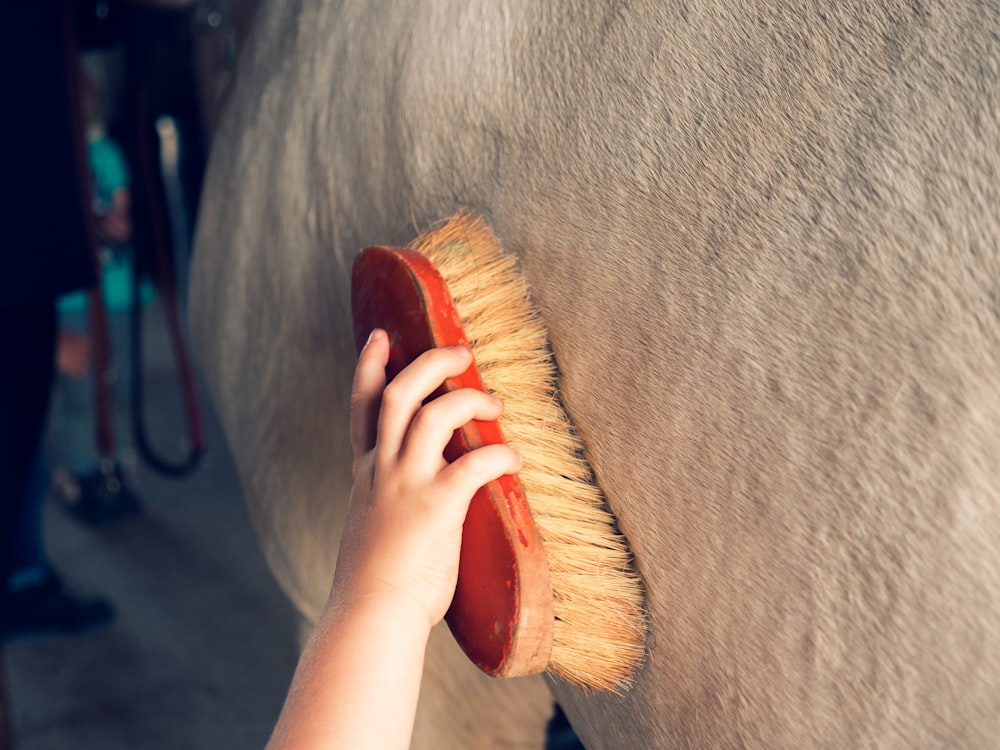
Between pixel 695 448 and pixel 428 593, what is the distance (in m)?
0.15

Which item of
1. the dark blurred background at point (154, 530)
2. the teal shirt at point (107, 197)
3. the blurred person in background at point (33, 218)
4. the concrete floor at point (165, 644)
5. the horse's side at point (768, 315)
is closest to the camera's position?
the horse's side at point (768, 315)

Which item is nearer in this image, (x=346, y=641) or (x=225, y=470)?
(x=346, y=641)

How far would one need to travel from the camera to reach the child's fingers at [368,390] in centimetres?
44

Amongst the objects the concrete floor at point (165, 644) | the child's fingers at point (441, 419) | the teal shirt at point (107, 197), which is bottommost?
the concrete floor at point (165, 644)

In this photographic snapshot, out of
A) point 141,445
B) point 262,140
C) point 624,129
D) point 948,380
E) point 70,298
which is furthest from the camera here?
point 70,298

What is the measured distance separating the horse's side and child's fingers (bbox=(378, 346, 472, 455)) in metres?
0.05

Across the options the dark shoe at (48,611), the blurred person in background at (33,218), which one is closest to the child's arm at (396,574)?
the blurred person in background at (33,218)

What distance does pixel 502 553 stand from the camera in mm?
372

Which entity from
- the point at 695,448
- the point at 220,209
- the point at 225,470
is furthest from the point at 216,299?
the point at 225,470

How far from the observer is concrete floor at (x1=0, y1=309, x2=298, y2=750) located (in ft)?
4.48

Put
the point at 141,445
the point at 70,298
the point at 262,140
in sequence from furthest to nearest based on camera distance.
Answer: the point at 70,298, the point at 141,445, the point at 262,140

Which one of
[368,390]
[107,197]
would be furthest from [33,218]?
[107,197]

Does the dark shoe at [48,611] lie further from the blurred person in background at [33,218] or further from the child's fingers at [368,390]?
the child's fingers at [368,390]

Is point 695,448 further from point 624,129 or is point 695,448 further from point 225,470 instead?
point 225,470
